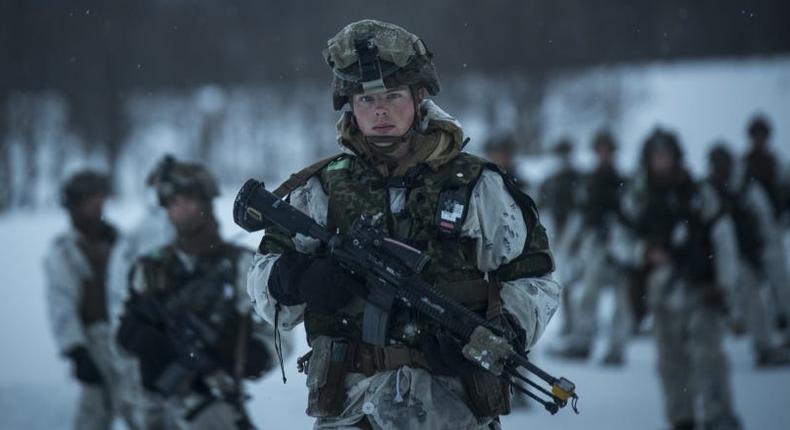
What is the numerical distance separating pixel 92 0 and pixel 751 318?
18145 millimetres

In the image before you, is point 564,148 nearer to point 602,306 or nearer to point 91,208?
point 602,306

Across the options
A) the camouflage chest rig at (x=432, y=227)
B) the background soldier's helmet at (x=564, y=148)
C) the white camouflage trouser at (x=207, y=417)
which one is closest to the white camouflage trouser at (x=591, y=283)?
the background soldier's helmet at (x=564, y=148)

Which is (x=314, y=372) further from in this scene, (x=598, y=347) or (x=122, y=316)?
(x=598, y=347)

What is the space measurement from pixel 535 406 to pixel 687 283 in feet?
6.64

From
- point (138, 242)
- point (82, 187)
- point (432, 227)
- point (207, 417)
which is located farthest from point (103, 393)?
point (432, 227)

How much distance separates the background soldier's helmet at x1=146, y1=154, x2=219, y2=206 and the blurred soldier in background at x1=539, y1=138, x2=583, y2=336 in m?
6.18

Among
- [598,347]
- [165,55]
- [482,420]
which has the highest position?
[165,55]

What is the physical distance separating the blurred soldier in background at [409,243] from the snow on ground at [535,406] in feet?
6.00

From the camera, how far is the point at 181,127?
2684 centimetres

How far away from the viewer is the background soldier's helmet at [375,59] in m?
3.19

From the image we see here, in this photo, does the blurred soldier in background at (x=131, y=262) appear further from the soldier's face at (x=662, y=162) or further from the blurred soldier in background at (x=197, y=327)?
the soldier's face at (x=662, y=162)

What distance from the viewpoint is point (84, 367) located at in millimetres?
5891

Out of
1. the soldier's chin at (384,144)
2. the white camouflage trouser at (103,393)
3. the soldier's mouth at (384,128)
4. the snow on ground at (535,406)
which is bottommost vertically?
the snow on ground at (535,406)

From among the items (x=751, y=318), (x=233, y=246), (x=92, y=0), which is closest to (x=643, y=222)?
(x=751, y=318)
